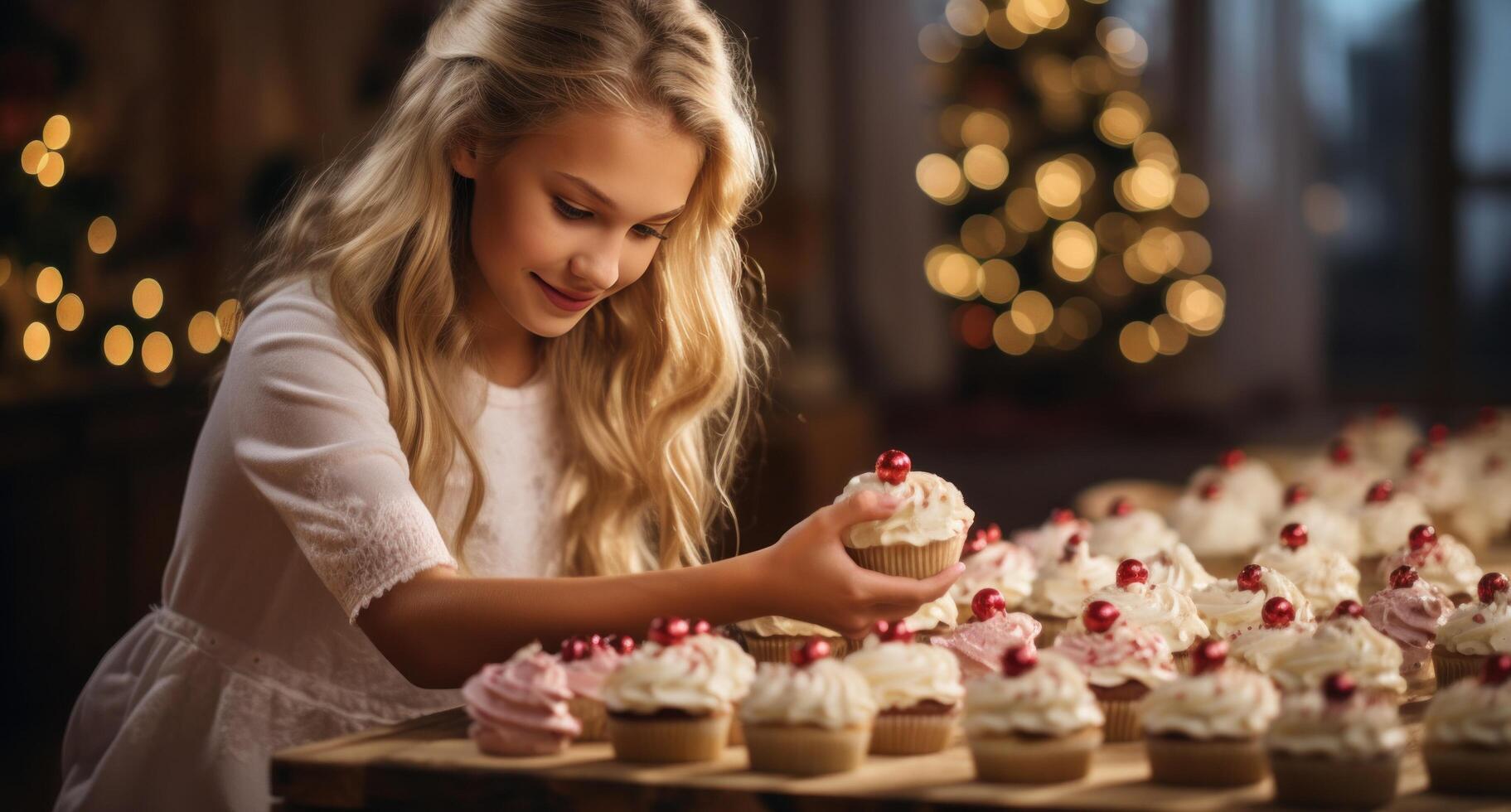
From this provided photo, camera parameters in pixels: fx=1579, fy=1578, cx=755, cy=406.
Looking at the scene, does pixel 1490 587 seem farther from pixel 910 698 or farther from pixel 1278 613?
pixel 910 698

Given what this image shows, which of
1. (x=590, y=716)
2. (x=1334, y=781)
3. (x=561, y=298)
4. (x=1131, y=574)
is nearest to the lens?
(x=1334, y=781)

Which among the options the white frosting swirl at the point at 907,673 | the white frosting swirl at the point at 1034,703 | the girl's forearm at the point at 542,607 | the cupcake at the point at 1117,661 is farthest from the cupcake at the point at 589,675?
the cupcake at the point at 1117,661

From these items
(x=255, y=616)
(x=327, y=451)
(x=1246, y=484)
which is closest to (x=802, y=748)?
(x=327, y=451)

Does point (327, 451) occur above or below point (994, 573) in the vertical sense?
above

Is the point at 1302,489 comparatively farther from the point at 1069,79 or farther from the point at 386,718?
the point at 1069,79

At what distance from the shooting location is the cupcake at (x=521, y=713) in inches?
54.5

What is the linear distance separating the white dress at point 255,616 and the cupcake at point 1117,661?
68 cm

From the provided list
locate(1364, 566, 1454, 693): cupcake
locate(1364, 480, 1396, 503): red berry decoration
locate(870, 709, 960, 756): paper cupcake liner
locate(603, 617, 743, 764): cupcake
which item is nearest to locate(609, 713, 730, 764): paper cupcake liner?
locate(603, 617, 743, 764): cupcake

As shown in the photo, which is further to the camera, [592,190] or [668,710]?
[592,190]

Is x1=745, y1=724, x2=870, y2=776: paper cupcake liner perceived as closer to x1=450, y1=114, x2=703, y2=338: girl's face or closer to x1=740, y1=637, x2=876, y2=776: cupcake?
x1=740, y1=637, x2=876, y2=776: cupcake

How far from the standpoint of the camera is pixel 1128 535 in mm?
2365

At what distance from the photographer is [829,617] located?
1.62m

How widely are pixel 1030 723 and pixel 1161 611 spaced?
0.49 metres

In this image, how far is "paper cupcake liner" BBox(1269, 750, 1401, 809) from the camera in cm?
123
